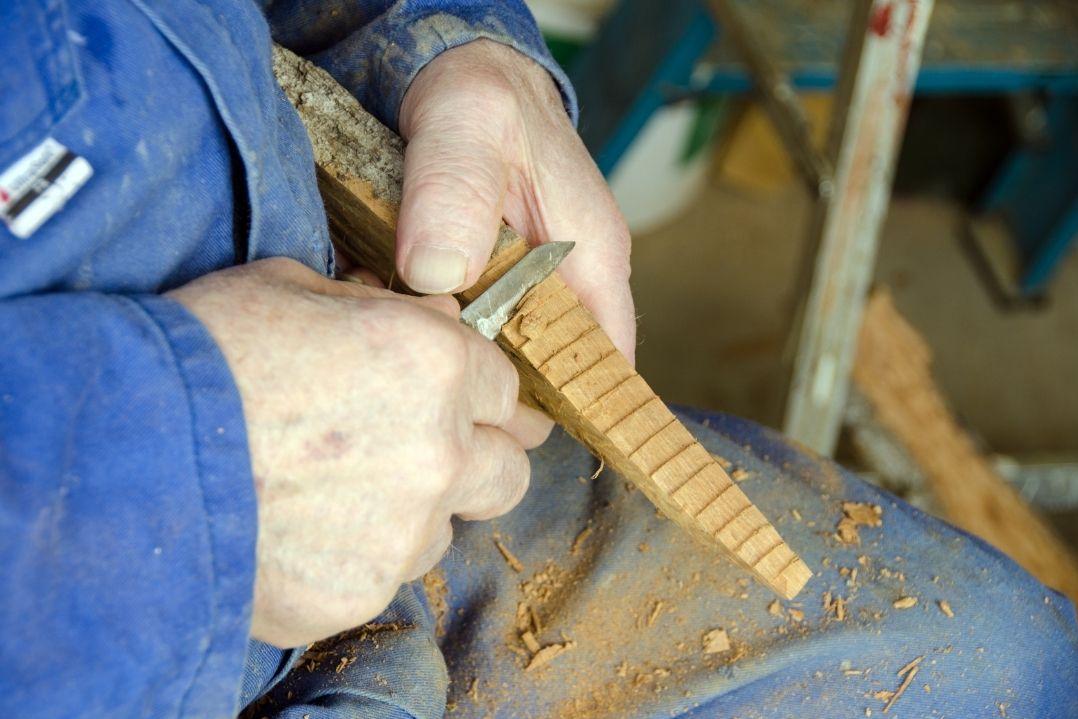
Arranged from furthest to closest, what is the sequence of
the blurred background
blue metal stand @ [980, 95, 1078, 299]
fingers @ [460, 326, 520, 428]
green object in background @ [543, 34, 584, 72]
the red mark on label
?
blue metal stand @ [980, 95, 1078, 299] → green object in background @ [543, 34, 584, 72] → the blurred background → the red mark on label → fingers @ [460, 326, 520, 428]

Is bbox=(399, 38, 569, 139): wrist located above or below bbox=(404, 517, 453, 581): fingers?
above

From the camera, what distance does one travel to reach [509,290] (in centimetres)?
98

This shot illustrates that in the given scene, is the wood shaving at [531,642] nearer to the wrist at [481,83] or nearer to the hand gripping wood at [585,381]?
the hand gripping wood at [585,381]

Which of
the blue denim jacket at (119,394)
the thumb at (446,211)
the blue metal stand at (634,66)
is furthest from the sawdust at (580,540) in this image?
the blue metal stand at (634,66)

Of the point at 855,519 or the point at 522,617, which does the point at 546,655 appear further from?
the point at 855,519

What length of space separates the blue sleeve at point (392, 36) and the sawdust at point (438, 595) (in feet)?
1.69

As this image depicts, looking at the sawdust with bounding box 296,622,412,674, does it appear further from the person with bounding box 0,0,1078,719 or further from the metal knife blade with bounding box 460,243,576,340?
the metal knife blade with bounding box 460,243,576,340

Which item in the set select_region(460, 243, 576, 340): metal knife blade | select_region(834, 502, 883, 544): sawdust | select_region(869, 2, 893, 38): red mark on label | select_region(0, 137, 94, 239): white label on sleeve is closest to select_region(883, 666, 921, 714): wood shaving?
select_region(834, 502, 883, 544): sawdust

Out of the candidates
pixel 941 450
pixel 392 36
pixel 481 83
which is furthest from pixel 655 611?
pixel 941 450

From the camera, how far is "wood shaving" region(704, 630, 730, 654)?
1.04 metres

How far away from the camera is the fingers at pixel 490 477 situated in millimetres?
914

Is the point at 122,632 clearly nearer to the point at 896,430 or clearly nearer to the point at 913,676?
the point at 913,676

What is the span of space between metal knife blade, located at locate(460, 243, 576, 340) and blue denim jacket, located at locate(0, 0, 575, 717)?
250mm

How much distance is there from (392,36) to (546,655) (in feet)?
2.35
